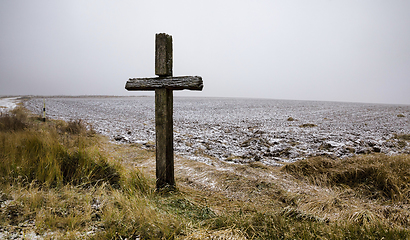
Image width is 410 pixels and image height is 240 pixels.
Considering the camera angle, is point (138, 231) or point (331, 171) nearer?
point (138, 231)

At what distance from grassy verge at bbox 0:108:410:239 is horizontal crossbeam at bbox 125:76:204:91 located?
4.71 feet

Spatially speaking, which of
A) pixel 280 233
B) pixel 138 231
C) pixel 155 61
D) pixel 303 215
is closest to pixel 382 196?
pixel 303 215

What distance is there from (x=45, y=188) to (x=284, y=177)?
4.28 meters

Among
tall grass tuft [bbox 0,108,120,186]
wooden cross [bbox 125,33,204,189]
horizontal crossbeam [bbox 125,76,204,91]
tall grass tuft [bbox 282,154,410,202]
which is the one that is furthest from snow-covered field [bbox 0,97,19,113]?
tall grass tuft [bbox 282,154,410,202]

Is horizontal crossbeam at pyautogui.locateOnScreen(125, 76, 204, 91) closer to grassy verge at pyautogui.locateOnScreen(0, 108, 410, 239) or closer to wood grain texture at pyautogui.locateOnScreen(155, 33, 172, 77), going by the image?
wood grain texture at pyautogui.locateOnScreen(155, 33, 172, 77)

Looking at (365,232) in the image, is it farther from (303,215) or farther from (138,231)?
(138,231)

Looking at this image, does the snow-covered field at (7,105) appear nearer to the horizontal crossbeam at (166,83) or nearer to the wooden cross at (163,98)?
the horizontal crossbeam at (166,83)

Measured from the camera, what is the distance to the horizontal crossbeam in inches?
126

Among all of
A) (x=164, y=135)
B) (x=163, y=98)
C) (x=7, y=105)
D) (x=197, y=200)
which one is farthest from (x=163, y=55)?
(x=7, y=105)

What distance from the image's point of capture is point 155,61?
354 cm

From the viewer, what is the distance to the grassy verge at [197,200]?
2078mm

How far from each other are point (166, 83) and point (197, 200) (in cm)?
196

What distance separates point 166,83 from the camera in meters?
3.44

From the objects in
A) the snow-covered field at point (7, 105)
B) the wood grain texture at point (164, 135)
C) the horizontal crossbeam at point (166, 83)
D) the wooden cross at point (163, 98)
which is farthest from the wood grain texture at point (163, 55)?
the snow-covered field at point (7, 105)
